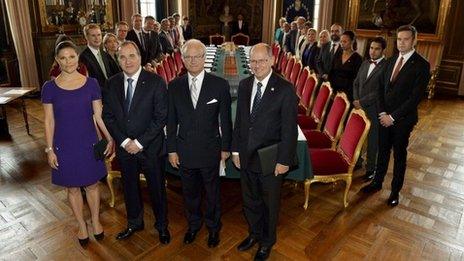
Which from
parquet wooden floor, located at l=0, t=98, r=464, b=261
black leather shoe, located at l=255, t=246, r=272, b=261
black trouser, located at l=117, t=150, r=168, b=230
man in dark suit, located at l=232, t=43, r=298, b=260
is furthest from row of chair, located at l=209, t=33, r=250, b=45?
black leather shoe, located at l=255, t=246, r=272, b=261

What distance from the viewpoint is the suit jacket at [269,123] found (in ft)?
7.21

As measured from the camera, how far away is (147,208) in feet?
10.7

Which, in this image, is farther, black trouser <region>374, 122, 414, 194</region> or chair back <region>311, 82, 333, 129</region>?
chair back <region>311, 82, 333, 129</region>

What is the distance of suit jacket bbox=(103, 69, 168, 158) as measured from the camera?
240 cm

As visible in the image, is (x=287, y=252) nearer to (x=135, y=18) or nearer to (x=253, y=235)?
(x=253, y=235)

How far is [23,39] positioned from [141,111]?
595 centimetres

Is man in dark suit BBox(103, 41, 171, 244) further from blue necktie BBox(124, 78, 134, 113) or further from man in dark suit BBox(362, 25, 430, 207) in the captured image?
man in dark suit BBox(362, 25, 430, 207)

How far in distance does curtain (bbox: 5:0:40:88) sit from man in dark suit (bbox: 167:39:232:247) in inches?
235

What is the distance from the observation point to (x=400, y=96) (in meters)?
3.16

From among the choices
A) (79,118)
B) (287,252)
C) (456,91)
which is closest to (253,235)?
(287,252)

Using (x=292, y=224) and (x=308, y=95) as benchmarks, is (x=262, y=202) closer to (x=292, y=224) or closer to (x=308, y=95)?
(x=292, y=224)

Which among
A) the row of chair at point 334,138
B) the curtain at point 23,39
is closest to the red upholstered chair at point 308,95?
the row of chair at point 334,138

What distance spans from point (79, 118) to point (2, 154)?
2.80m

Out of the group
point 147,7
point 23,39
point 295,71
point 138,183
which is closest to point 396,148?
point 138,183
